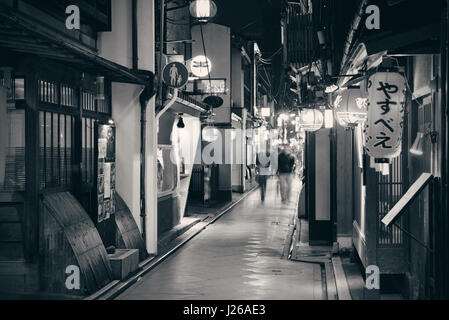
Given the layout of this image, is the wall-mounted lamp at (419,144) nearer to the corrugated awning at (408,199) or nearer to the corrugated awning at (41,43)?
the corrugated awning at (408,199)

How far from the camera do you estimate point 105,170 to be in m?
15.6

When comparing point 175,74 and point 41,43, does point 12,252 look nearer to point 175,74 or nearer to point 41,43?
point 41,43

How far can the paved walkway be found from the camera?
13.9m

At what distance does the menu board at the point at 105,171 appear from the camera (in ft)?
49.6

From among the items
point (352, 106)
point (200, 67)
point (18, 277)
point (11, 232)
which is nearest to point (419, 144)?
point (352, 106)

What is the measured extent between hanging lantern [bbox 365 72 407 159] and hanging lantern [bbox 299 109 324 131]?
9553 mm

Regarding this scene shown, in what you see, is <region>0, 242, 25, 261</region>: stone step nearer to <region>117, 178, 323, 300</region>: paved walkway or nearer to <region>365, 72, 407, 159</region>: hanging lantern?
<region>117, 178, 323, 300</region>: paved walkway

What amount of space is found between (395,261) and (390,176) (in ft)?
6.70

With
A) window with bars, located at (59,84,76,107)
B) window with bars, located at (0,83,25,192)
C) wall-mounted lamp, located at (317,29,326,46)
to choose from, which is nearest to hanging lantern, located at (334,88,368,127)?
wall-mounted lamp, located at (317,29,326,46)

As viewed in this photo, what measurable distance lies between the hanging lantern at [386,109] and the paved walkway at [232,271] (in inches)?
170

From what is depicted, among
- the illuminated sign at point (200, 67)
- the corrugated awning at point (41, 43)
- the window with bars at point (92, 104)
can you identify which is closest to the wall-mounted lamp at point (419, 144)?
the corrugated awning at point (41, 43)

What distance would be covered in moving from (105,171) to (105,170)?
0.03 m

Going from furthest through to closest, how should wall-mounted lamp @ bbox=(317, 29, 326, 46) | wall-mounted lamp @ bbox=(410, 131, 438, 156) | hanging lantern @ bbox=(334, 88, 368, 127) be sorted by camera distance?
wall-mounted lamp @ bbox=(317, 29, 326, 46)
hanging lantern @ bbox=(334, 88, 368, 127)
wall-mounted lamp @ bbox=(410, 131, 438, 156)
